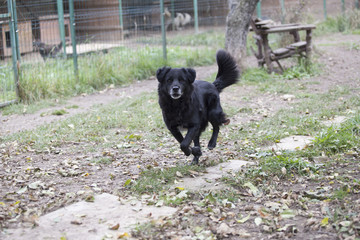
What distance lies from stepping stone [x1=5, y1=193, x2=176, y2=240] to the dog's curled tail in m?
2.55

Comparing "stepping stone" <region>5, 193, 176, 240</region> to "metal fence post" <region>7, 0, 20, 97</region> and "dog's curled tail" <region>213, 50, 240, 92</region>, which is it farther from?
"metal fence post" <region>7, 0, 20, 97</region>

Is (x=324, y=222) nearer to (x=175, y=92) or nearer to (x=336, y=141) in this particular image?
(x=336, y=141)

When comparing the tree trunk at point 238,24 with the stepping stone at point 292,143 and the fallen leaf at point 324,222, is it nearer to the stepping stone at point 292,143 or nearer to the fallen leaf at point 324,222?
the stepping stone at point 292,143

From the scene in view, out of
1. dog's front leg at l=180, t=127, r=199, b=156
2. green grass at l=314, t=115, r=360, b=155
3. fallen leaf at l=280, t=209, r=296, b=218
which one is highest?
dog's front leg at l=180, t=127, r=199, b=156

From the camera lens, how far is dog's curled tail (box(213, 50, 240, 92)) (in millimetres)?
5846

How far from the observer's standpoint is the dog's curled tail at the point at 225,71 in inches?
230

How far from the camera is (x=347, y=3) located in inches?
802

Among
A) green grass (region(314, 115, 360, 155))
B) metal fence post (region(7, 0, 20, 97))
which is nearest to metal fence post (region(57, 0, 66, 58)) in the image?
metal fence post (region(7, 0, 20, 97))

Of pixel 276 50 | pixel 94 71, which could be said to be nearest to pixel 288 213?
pixel 276 50

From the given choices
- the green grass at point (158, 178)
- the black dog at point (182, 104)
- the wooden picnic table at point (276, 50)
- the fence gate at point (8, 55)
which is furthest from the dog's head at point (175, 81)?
the wooden picnic table at point (276, 50)

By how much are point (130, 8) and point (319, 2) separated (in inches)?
473

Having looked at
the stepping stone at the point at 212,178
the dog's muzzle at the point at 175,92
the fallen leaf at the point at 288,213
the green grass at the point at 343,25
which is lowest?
the fallen leaf at the point at 288,213

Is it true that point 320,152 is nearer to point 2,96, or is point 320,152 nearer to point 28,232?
point 28,232

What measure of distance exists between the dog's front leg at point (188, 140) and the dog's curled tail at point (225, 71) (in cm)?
112
